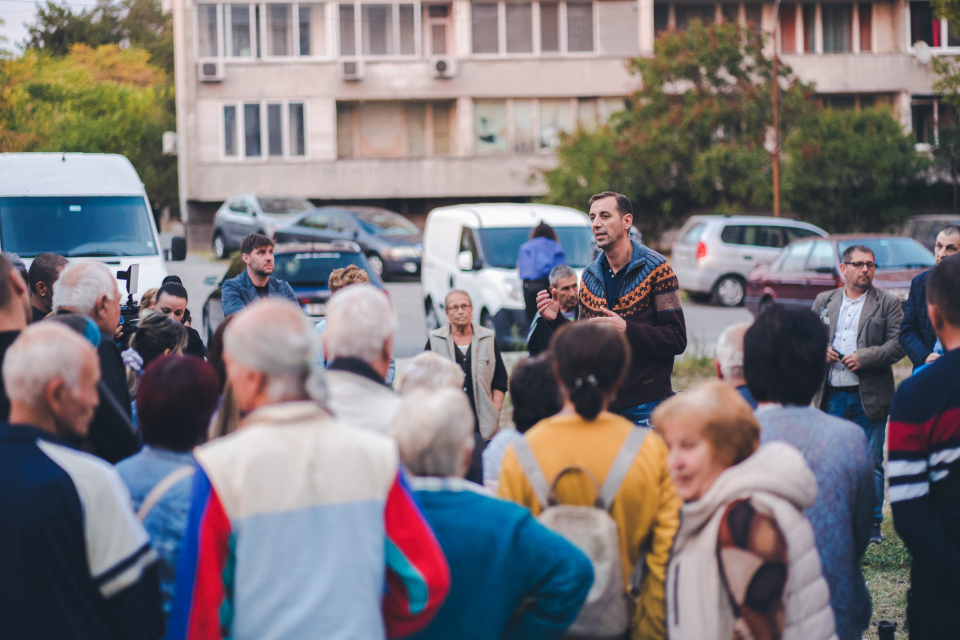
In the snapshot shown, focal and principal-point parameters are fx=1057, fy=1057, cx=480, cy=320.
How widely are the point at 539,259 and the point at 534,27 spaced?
3034cm

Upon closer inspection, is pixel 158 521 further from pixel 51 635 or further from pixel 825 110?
pixel 825 110

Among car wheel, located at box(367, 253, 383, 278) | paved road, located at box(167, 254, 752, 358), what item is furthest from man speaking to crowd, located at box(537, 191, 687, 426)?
car wheel, located at box(367, 253, 383, 278)

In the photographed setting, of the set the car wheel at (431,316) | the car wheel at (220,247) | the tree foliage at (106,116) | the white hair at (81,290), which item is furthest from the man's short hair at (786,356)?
the tree foliage at (106,116)

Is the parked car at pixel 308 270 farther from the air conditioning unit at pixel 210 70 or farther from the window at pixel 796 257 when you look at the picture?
the air conditioning unit at pixel 210 70

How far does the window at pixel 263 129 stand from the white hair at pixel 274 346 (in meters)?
36.7

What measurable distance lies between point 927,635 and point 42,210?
1082 cm

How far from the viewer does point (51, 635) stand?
9.42 feet

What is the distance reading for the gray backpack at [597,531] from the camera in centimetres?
314

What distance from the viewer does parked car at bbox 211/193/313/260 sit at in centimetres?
3066

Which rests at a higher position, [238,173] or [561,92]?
[561,92]

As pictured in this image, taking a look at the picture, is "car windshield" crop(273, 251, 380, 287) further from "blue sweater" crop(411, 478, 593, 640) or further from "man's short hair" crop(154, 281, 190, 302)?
"blue sweater" crop(411, 478, 593, 640)

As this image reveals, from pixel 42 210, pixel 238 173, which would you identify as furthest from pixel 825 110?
pixel 42 210

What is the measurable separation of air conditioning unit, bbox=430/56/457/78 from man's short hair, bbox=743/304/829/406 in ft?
117

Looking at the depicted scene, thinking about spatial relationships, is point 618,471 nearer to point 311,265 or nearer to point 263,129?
point 311,265
